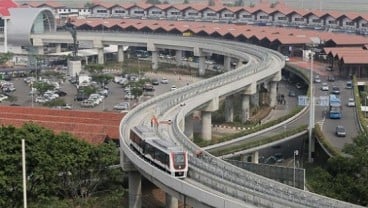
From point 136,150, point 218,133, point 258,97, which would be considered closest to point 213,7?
point 258,97

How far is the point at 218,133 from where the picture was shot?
38.8 m

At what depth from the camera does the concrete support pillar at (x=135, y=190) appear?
939 inches

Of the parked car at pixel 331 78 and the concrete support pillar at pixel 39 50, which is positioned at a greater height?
the concrete support pillar at pixel 39 50

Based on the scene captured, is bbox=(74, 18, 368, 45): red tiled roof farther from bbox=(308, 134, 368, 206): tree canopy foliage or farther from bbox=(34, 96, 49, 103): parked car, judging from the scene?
bbox=(308, 134, 368, 206): tree canopy foliage

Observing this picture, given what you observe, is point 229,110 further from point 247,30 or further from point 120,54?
point 120,54

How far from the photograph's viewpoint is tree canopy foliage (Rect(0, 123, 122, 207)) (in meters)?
21.6

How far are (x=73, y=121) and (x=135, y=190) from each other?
11.0 meters

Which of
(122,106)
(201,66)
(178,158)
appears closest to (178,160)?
(178,158)

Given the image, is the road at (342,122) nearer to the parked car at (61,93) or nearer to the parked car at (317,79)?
the parked car at (317,79)

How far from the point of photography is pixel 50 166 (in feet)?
73.5

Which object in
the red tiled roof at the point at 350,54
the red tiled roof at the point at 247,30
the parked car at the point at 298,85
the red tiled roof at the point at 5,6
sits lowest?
the parked car at the point at 298,85

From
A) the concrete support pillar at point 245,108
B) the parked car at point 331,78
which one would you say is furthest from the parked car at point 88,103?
the parked car at point 331,78

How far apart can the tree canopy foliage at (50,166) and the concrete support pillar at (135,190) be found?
976 mm

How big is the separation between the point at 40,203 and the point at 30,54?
49.6 metres
